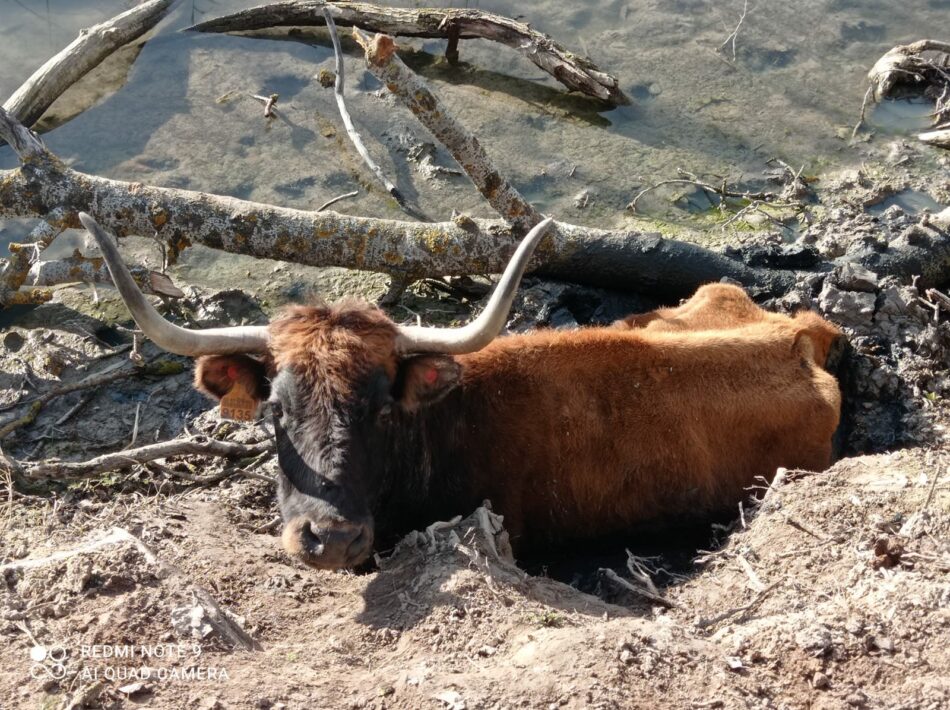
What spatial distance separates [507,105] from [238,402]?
A: 7463 mm

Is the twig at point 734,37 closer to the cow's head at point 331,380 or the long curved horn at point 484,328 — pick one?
the long curved horn at point 484,328

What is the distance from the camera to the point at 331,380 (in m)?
5.54

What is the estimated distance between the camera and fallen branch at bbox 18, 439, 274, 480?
273 inches

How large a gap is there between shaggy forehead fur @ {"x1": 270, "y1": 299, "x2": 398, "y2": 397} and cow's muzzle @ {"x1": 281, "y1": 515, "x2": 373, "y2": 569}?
74 cm

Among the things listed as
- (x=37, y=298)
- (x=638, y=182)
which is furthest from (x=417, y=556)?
(x=638, y=182)

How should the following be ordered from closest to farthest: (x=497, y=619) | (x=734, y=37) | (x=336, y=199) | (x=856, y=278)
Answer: (x=497, y=619)
(x=856, y=278)
(x=336, y=199)
(x=734, y=37)

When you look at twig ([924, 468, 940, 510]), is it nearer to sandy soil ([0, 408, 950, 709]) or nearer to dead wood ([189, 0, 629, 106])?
sandy soil ([0, 408, 950, 709])

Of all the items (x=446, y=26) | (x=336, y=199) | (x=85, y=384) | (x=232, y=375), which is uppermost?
(x=446, y=26)

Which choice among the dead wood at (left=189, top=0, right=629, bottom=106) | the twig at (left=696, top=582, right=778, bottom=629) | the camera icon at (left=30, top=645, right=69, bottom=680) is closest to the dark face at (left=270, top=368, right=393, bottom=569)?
the camera icon at (left=30, top=645, right=69, bottom=680)

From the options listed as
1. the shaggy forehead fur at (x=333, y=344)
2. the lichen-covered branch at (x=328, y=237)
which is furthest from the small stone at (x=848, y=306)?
the shaggy forehead fur at (x=333, y=344)

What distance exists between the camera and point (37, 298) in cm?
899

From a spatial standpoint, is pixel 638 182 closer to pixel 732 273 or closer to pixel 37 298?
pixel 732 273

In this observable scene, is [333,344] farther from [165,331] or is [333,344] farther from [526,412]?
[526,412]

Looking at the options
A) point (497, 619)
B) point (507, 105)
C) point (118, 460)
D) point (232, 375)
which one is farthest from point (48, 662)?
point (507, 105)
